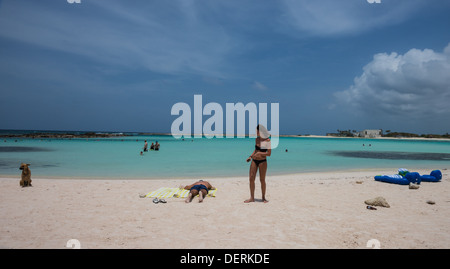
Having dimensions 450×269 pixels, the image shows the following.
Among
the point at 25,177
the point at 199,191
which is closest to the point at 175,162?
the point at 25,177

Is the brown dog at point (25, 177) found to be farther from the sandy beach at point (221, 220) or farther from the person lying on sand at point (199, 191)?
the person lying on sand at point (199, 191)

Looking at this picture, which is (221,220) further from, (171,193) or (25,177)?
(25,177)

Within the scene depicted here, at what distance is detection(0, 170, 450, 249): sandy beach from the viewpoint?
14.8 feet

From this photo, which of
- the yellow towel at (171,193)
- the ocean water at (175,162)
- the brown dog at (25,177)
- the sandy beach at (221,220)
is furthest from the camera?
the ocean water at (175,162)

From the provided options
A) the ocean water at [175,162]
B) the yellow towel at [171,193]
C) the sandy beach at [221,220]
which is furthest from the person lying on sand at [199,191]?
the ocean water at [175,162]

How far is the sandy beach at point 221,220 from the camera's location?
14.8ft

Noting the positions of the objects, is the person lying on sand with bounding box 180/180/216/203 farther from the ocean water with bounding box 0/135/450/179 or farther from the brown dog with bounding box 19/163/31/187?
the brown dog with bounding box 19/163/31/187

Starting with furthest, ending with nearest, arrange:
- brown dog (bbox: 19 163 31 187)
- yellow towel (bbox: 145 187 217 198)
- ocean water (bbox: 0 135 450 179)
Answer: ocean water (bbox: 0 135 450 179)
brown dog (bbox: 19 163 31 187)
yellow towel (bbox: 145 187 217 198)

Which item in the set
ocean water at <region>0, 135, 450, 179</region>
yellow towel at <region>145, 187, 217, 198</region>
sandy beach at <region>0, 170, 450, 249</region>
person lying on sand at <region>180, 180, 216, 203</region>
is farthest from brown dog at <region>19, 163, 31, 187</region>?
person lying on sand at <region>180, 180, 216, 203</region>

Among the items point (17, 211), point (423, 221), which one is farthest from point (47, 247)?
point (423, 221)

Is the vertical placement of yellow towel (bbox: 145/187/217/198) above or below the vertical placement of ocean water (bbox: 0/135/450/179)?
above

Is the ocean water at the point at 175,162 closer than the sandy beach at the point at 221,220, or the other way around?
the sandy beach at the point at 221,220
